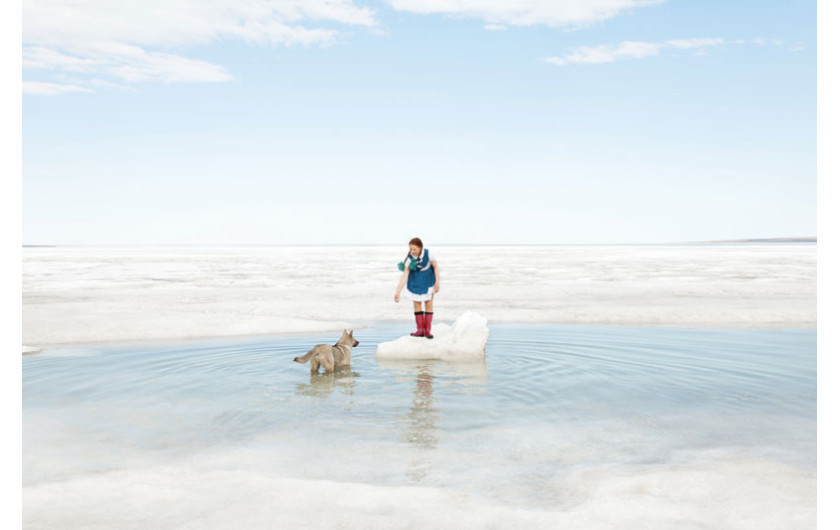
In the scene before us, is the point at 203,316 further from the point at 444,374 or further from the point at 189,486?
the point at 189,486

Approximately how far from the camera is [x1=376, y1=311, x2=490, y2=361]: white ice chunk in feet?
35.8

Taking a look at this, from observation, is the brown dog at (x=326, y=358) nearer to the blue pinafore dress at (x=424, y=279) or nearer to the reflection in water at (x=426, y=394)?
A: the reflection in water at (x=426, y=394)

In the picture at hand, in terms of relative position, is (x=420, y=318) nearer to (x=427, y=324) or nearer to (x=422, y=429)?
(x=427, y=324)

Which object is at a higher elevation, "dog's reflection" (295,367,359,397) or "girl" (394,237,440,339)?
"girl" (394,237,440,339)

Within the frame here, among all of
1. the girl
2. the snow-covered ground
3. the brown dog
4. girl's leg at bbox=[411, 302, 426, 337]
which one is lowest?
the snow-covered ground

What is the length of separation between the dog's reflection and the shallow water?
47 mm

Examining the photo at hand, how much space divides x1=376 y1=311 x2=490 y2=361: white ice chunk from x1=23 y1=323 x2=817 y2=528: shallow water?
36 cm

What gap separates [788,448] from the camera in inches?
241

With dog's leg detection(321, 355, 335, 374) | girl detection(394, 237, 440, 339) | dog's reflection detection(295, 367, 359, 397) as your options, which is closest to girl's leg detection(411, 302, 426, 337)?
girl detection(394, 237, 440, 339)

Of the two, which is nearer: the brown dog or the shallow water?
the shallow water

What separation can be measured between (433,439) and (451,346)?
471 cm

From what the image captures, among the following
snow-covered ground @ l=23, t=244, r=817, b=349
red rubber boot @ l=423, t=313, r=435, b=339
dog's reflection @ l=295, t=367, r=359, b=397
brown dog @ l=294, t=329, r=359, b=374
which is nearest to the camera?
dog's reflection @ l=295, t=367, r=359, b=397

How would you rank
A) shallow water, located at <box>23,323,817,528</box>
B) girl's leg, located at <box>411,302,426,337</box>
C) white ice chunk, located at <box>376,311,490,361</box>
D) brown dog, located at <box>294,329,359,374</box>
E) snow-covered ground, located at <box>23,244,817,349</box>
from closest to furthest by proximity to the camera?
shallow water, located at <box>23,323,817,528</box> < brown dog, located at <box>294,329,359,374</box> < white ice chunk, located at <box>376,311,490,361</box> < girl's leg, located at <box>411,302,426,337</box> < snow-covered ground, located at <box>23,244,817,349</box>

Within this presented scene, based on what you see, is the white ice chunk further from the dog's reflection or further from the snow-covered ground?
the snow-covered ground
